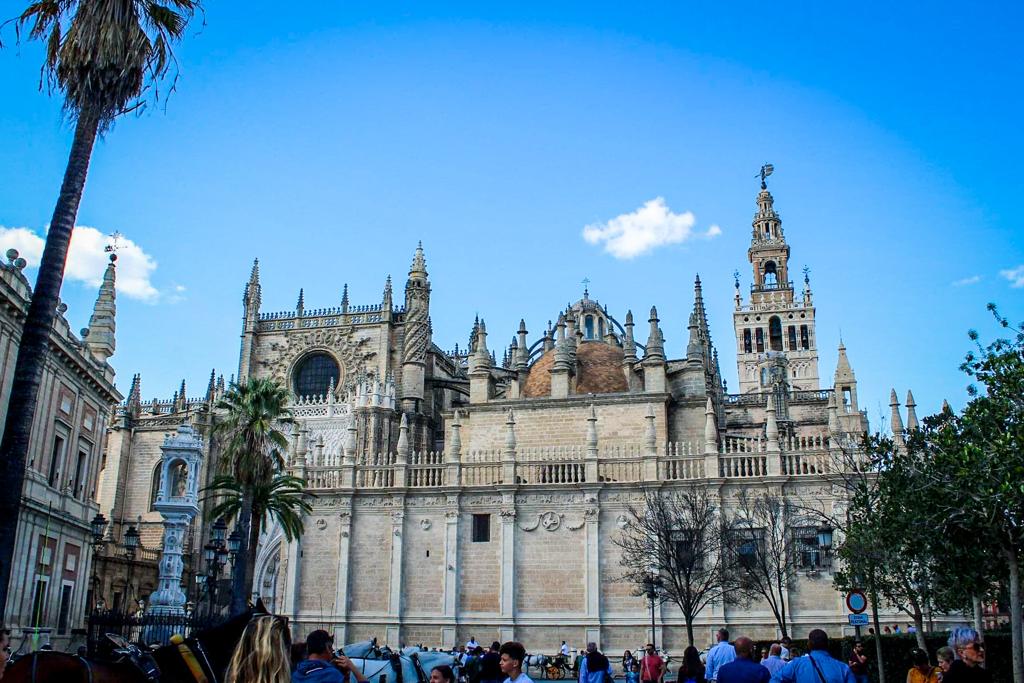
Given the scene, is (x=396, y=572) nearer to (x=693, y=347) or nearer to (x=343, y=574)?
(x=343, y=574)

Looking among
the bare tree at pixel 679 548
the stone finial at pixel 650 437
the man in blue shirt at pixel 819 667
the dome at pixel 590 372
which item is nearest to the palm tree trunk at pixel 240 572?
the bare tree at pixel 679 548

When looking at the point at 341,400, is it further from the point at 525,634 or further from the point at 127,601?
the point at 525,634

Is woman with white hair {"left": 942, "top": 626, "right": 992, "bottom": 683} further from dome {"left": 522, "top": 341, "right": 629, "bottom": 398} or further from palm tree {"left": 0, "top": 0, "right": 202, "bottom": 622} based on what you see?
dome {"left": 522, "top": 341, "right": 629, "bottom": 398}

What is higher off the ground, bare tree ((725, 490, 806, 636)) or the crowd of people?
bare tree ((725, 490, 806, 636))

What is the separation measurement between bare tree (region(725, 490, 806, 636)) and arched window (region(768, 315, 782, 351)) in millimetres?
59706

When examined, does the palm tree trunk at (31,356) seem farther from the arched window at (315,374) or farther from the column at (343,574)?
the arched window at (315,374)

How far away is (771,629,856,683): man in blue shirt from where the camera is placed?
25.2ft

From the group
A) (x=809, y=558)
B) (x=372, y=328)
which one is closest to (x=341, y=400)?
(x=372, y=328)

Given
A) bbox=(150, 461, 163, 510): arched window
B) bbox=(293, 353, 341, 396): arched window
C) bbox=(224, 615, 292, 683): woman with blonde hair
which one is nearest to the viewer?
bbox=(224, 615, 292, 683): woman with blonde hair

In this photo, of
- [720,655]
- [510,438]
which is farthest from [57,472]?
[720,655]

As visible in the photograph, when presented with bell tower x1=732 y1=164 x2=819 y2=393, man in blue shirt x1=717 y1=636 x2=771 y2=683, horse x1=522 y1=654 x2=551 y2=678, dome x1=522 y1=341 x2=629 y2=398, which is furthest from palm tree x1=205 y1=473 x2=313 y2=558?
bell tower x1=732 y1=164 x2=819 y2=393

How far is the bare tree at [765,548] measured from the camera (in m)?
26.7

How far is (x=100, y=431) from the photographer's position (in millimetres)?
28734

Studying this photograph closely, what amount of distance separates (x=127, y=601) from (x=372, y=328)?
17.0 meters
